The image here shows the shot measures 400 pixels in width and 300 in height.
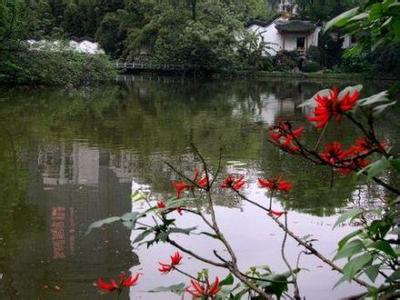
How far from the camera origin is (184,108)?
1819 cm

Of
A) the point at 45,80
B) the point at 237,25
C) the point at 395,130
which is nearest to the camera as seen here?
the point at 395,130

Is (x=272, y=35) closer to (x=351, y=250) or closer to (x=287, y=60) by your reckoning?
(x=287, y=60)

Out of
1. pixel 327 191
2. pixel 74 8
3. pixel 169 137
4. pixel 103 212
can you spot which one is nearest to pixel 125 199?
pixel 103 212

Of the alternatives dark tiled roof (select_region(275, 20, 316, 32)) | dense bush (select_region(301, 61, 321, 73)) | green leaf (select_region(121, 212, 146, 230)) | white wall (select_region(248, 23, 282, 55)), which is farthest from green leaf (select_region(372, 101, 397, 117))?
white wall (select_region(248, 23, 282, 55))

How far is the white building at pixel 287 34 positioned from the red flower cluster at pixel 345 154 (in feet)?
134

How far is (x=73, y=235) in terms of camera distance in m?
5.34

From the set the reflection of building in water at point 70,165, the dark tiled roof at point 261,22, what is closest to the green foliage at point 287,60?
the dark tiled roof at point 261,22

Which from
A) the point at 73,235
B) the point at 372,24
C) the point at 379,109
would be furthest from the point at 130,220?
the point at 73,235

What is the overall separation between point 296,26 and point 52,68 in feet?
73.2

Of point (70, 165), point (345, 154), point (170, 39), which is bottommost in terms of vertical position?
point (70, 165)

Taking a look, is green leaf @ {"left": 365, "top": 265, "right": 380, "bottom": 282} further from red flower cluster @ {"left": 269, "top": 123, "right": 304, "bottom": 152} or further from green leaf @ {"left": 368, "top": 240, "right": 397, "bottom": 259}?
red flower cluster @ {"left": 269, "top": 123, "right": 304, "bottom": 152}

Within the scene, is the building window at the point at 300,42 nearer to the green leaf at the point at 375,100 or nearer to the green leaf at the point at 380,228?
the green leaf at the point at 380,228

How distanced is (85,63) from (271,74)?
1453cm

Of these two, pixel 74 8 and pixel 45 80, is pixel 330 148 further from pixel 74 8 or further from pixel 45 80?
pixel 74 8
